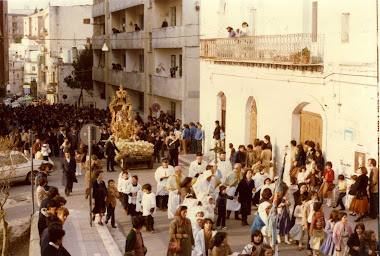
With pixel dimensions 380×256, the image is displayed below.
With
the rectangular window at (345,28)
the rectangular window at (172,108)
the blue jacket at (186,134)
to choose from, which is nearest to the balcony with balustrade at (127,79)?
the rectangular window at (172,108)

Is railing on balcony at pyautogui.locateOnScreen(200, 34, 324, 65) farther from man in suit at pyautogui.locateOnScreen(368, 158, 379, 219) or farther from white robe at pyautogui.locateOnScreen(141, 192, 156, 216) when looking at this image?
white robe at pyautogui.locateOnScreen(141, 192, 156, 216)

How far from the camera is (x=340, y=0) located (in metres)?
17.9

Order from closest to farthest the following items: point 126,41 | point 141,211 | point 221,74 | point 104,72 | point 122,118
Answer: point 141,211 → point 122,118 → point 221,74 → point 126,41 → point 104,72

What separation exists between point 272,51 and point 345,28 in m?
4.56

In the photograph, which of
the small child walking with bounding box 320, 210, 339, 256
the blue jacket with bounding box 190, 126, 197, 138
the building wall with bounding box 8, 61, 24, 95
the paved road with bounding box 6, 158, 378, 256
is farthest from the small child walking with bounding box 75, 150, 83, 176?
the building wall with bounding box 8, 61, 24, 95

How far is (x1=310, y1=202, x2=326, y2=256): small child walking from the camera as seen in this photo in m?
12.8

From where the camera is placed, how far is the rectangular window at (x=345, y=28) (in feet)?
58.0

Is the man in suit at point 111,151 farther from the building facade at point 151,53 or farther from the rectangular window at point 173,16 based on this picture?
the rectangular window at point 173,16

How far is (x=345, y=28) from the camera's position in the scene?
17.8m

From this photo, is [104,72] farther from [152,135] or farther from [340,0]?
[340,0]

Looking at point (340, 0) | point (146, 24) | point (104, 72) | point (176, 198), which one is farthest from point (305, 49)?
point (104, 72)

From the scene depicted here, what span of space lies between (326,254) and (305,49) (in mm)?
8890

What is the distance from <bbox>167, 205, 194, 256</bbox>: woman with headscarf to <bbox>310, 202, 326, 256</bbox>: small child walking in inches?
113

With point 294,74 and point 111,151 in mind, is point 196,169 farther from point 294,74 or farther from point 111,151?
point 111,151
